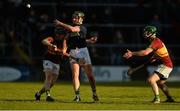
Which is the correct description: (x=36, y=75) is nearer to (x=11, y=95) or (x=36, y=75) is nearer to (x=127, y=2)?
(x=127, y=2)

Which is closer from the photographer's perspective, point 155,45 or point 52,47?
point 155,45

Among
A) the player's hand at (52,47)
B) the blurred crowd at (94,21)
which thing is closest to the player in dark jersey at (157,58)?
the player's hand at (52,47)

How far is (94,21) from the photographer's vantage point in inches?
1499

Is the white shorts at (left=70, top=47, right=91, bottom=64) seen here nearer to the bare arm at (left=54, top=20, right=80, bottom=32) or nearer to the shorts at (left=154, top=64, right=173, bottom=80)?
the bare arm at (left=54, top=20, right=80, bottom=32)

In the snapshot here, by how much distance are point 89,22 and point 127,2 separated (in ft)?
9.98

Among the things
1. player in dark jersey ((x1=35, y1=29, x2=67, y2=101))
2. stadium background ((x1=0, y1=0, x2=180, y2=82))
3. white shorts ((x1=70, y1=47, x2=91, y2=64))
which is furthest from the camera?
stadium background ((x1=0, y1=0, x2=180, y2=82))

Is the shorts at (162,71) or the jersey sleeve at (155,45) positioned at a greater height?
the jersey sleeve at (155,45)

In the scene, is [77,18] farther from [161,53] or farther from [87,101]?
[161,53]

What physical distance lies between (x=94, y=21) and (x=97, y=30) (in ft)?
1.65

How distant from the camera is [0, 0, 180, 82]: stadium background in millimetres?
37688

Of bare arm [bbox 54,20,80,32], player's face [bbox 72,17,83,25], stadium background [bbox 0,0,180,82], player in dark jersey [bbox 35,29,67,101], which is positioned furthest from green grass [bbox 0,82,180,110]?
stadium background [bbox 0,0,180,82]

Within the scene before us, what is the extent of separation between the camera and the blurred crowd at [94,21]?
37688mm

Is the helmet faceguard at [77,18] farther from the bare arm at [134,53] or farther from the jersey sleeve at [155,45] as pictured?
the jersey sleeve at [155,45]

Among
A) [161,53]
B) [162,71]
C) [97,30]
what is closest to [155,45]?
[161,53]
